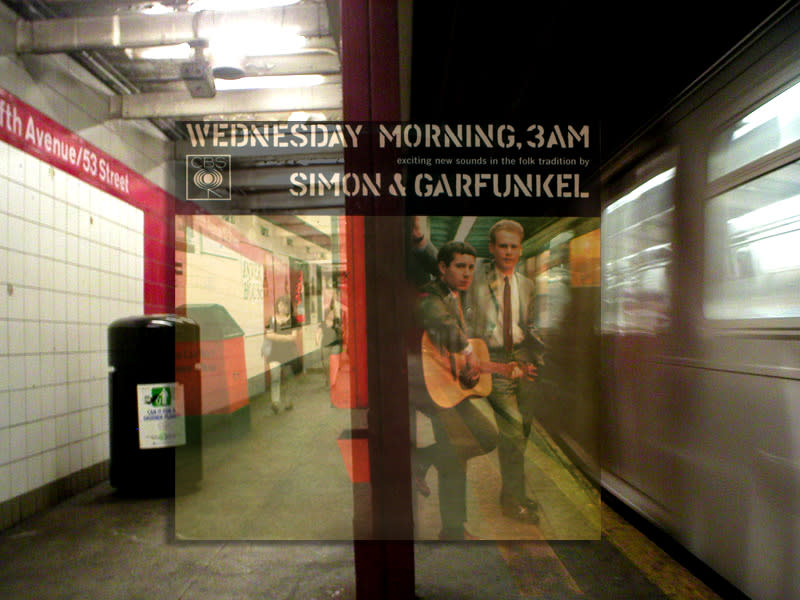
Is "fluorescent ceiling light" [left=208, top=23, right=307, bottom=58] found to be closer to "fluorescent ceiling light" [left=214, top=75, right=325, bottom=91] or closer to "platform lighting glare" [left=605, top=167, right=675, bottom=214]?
"fluorescent ceiling light" [left=214, top=75, right=325, bottom=91]

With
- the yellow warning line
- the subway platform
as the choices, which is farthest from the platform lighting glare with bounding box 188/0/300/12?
the yellow warning line

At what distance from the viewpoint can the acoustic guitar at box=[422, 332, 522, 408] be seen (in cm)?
196

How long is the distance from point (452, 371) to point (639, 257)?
1.87 meters

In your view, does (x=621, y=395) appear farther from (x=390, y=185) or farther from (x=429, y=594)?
(x=390, y=185)

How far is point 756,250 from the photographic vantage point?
86.0 inches

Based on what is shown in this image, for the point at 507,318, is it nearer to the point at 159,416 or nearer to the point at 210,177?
the point at 210,177

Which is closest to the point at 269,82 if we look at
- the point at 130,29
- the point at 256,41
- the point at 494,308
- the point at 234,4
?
the point at 256,41

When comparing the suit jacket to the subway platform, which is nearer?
the suit jacket

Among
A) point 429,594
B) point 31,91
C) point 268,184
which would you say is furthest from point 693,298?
point 31,91

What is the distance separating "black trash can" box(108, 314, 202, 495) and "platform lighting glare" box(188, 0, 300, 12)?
2266 mm

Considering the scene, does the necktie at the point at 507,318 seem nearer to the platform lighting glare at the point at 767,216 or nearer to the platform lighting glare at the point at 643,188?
the platform lighting glare at the point at 767,216

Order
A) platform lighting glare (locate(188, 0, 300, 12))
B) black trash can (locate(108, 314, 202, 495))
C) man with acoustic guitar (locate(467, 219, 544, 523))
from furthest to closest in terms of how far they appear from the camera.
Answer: black trash can (locate(108, 314, 202, 495)), platform lighting glare (locate(188, 0, 300, 12)), man with acoustic guitar (locate(467, 219, 544, 523))

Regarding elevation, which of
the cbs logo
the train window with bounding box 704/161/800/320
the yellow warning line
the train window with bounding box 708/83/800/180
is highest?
the train window with bounding box 708/83/800/180

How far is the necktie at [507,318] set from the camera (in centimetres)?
193
